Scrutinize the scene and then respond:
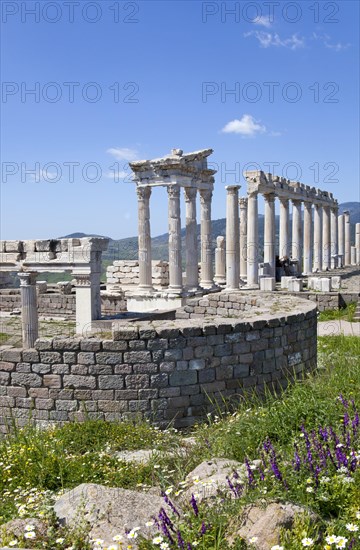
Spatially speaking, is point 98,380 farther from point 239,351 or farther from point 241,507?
point 241,507

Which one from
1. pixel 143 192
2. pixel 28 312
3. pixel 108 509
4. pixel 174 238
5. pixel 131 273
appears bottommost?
pixel 108 509

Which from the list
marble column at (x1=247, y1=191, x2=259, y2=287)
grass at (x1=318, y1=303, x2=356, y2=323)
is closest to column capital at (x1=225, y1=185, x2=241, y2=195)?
marble column at (x1=247, y1=191, x2=259, y2=287)

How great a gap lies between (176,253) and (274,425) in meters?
18.4

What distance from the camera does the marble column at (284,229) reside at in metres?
34.0

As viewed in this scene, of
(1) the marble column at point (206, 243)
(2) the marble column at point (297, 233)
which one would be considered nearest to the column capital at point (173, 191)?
(1) the marble column at point (206, 243)

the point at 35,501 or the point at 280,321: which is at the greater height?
the point at 280,321

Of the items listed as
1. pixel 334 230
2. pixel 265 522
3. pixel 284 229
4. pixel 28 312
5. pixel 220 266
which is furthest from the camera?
pixel 334 230

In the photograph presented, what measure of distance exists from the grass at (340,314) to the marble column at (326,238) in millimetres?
22620

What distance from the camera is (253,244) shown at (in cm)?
2852

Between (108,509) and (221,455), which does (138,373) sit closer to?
(221,455)

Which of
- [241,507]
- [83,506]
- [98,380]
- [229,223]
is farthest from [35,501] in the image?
[229,223]

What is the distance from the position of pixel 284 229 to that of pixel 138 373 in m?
28.8

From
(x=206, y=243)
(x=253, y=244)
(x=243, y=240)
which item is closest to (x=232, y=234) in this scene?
(x=206, y=243)

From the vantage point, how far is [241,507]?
375 centimetres
